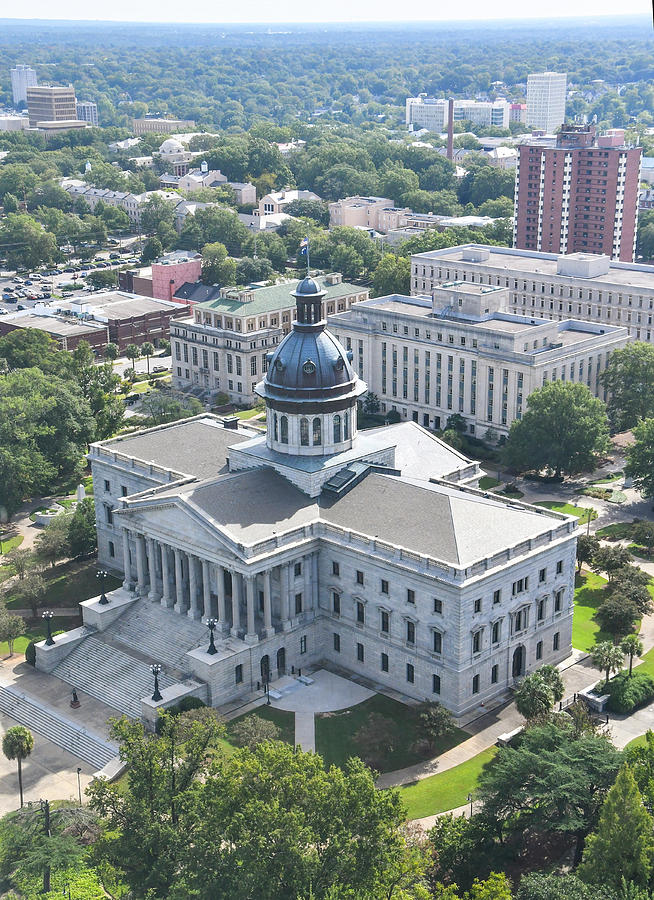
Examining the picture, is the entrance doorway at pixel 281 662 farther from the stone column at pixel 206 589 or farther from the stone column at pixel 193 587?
the stone column at pixel 193 587

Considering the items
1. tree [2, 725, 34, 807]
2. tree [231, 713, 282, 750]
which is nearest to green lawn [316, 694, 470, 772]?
tree [231, 713, 282, 750]

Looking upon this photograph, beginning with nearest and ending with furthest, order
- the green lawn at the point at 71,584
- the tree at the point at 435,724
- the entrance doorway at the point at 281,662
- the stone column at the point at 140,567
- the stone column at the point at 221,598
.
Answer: the tree at the point at 435,724
the stone column at the point at 221,598
the entrance doorway at the point at 281,662
the stone column at the point at 140,567
the green lawn at the point at 71,584

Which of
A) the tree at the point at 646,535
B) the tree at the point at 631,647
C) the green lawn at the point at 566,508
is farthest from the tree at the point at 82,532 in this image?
the tree at the point at 646,535

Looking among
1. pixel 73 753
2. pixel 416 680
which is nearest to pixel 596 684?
pixel 416 680

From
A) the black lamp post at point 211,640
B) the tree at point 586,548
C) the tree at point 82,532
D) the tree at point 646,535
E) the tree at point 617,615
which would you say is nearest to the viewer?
the black lamp post at point 211,640

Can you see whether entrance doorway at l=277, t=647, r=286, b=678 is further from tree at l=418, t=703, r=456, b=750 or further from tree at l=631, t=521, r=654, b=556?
tree at l=631, t=521, r=654, b=556

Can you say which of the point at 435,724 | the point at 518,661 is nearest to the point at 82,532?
the point at 518,661

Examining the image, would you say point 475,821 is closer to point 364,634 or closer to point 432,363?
point 364,634
